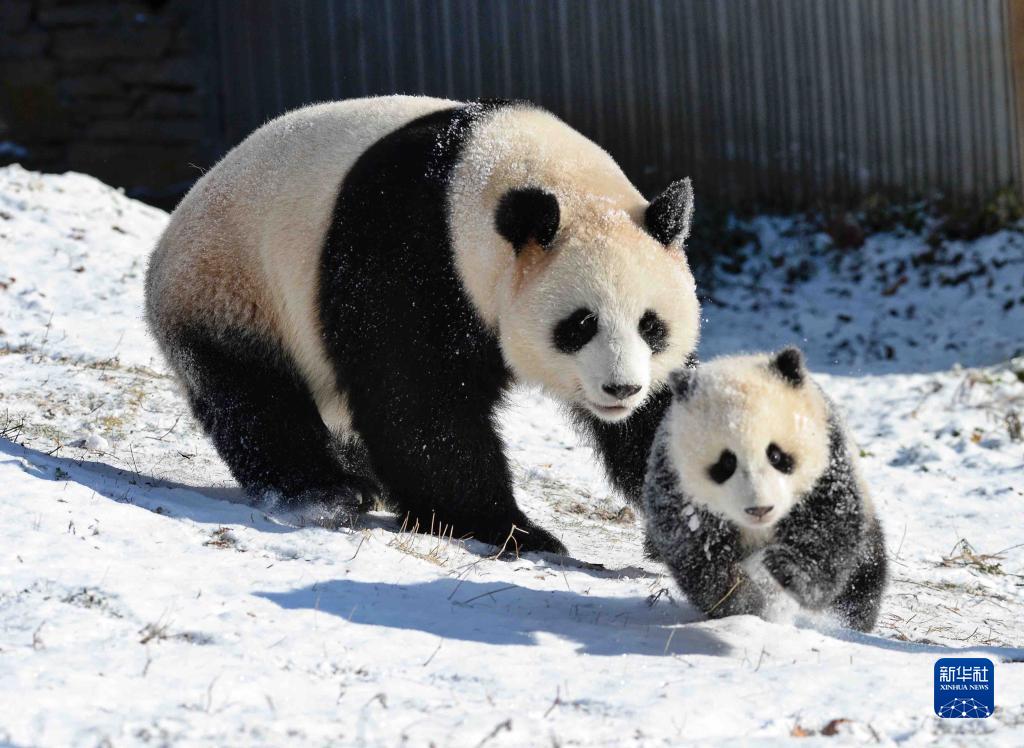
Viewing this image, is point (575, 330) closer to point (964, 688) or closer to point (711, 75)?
point (964, 688)

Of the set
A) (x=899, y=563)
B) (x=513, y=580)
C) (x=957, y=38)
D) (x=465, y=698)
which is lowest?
(x=899, y=563)

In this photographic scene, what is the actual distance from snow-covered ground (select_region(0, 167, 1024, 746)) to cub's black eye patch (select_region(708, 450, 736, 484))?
0.54m

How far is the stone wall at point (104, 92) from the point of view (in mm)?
13938

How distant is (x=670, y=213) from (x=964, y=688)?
2176mm

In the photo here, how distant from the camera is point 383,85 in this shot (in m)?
13.5

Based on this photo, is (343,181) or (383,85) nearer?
(343,181)

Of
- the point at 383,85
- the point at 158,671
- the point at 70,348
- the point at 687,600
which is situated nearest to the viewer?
the point at 158,671

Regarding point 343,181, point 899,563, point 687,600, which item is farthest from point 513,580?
point 899,563

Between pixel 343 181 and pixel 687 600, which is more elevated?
pixel 343 181

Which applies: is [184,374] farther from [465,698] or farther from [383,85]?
[383,85]

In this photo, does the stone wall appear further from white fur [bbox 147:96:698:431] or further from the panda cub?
the panda cub

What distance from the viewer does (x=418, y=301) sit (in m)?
5.45

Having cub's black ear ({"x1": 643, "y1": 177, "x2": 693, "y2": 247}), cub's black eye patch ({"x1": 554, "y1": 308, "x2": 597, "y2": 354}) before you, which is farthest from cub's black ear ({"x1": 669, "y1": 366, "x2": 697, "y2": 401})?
cub's black ear ({"x1": 643, "y1": 177, "x2": 693, "y2": 247})

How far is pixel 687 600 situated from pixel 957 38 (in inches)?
317
